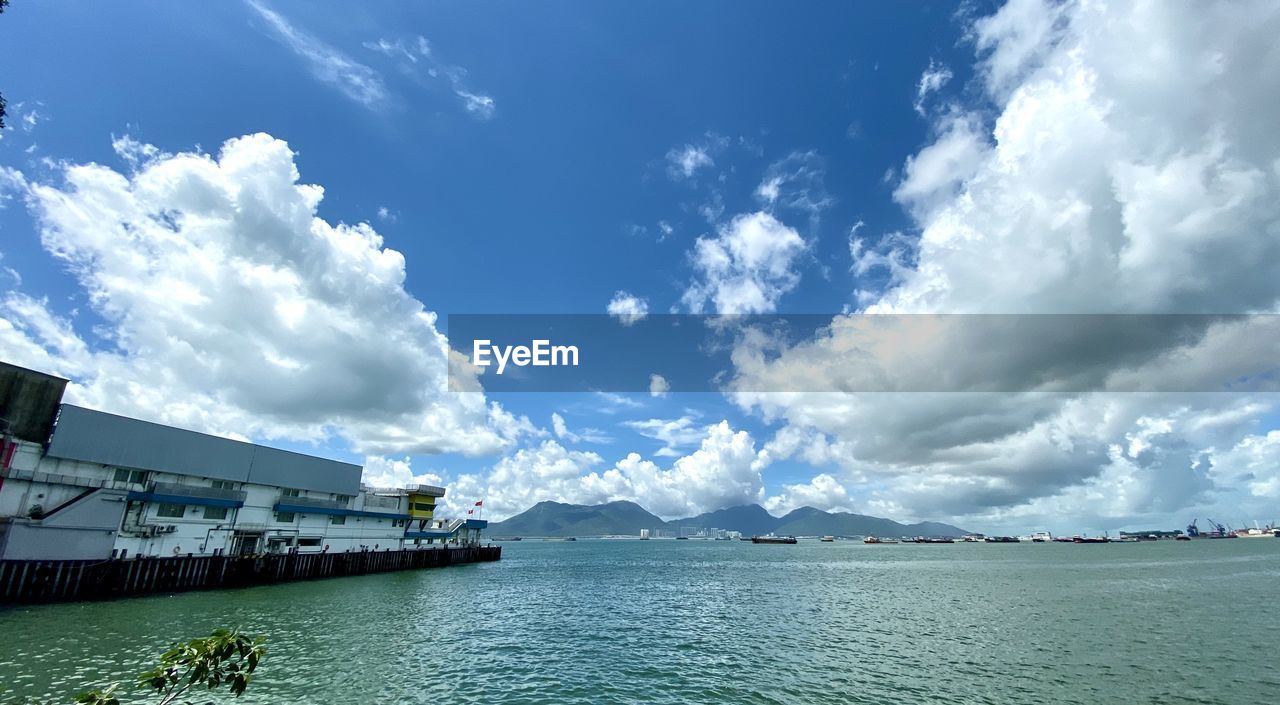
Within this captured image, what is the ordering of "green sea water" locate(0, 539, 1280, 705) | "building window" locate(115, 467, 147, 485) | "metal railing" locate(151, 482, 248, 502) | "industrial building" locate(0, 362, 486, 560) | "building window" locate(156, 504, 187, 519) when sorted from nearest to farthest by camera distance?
"green sea water" locate(0, 539, 1280, 705) < "industrial building" locate(0, 362, 486, 560) < "building window" locate(115, 467, 147, 485) < "building window" locate(156, 504, 187, 519) < "metal railing" locate(151, 482, 248, 502)

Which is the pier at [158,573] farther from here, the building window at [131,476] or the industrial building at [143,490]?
the building window at [131,476]

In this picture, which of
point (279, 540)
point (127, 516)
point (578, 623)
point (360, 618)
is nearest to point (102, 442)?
point (127, 516)

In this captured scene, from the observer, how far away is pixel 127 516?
155 ft

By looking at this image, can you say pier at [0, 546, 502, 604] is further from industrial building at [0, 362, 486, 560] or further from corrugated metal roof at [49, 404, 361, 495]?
corrugated metal roof at [49, 404, 361, 495]

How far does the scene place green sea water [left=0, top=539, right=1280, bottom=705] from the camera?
23703 millimetres

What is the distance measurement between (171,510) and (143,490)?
10.4ft

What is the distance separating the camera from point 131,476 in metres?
49.4

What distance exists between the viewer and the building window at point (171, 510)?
50.1 m

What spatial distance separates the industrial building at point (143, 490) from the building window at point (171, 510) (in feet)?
0.32

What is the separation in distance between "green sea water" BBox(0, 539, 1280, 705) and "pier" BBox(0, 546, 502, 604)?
10.6 feet

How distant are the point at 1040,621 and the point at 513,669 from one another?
1522 inches

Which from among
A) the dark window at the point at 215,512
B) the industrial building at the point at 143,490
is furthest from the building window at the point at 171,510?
the dark window at the point at 215,512

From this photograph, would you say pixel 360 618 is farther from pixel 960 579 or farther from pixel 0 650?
pixel 960 579

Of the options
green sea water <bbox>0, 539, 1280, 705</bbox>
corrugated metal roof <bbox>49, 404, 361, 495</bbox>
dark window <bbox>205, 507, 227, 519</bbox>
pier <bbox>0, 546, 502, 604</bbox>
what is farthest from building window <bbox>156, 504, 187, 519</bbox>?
green sea water <bbox>0, 539, 1280, 705</bbox>
